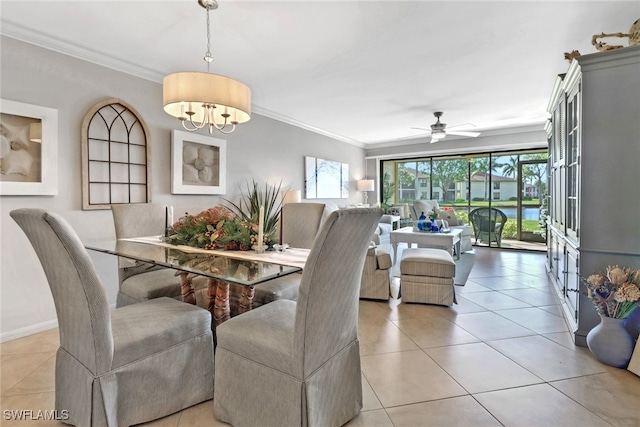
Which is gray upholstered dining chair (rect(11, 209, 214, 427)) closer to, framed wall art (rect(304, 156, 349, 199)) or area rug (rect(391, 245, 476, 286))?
area rug (rect(391, 245, 476, 286))

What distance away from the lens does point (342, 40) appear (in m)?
2.68

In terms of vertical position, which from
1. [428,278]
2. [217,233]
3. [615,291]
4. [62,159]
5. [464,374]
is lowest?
[464,374]

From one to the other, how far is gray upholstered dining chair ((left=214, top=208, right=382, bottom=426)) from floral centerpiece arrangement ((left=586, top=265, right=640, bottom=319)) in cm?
170

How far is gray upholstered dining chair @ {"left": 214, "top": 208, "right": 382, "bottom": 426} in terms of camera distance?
130 centimetres

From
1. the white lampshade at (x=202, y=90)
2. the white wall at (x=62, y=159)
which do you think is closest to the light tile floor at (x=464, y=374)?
the white wall at (x=62, y=159)

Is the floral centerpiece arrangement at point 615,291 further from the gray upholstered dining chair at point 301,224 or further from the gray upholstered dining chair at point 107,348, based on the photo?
the gray upholstered dining chair at point 107,348

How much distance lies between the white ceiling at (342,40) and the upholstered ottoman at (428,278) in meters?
1.95

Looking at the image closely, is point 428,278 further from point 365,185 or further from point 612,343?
point 365,185

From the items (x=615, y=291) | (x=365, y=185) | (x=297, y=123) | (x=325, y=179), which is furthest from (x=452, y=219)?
(x=615, y=291)

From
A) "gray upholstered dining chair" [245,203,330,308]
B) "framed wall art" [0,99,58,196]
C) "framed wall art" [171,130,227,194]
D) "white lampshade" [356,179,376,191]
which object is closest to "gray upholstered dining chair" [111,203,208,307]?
"gray upholstered dining chair" [245,203,330,308]

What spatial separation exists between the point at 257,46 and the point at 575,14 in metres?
2.41

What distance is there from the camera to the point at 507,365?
6.85ft

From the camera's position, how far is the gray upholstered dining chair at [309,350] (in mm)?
1297

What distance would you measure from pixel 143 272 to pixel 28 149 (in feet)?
4.36
